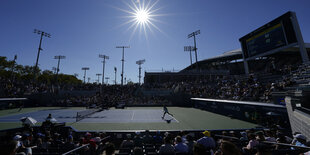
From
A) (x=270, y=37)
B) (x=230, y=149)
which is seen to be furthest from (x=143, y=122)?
(x=270, y=37)

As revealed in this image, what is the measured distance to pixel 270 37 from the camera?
18.5 m

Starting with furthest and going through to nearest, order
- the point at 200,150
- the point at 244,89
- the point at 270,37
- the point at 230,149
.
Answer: the point at 244,89, the point at 270,37, the point at 200,150, the point at 230,149

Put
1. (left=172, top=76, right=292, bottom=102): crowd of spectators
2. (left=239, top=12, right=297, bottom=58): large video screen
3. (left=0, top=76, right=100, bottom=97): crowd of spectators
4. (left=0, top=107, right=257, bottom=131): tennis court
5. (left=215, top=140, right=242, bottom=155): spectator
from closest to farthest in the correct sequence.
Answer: (left=215, top=140, right=242, bottom=155): spectator, (left=0, top=107, right=257, bottom=131): tennis court, (left=172, top=76, right=292, bottom=102): crowd of spectators, (left=239, top=12, right=297, bottom=58): large video screen, (left=0, top=76, right=100, bottom=97): crowd of spectators

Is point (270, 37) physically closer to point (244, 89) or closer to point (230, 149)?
point (244, 89)

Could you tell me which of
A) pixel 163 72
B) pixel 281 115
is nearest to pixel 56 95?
pixel 163 72

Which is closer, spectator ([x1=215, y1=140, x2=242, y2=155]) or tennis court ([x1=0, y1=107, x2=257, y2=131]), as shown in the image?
spectator ([x1=215, y1=140, x2=242, y2=155])

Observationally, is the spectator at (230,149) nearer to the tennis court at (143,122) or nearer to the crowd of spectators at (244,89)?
the tennis court at (143,122)

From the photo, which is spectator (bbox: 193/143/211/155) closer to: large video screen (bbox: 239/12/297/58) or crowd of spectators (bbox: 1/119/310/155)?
crowd of spectators (bbox: 1/119/310/155)

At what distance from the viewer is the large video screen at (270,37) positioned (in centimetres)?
1623

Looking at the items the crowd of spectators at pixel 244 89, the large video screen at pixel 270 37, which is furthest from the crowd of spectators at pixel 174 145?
the large video screen at pixel 270 37

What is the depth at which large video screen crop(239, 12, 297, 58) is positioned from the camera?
1623cm

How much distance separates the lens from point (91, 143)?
22.2 ft

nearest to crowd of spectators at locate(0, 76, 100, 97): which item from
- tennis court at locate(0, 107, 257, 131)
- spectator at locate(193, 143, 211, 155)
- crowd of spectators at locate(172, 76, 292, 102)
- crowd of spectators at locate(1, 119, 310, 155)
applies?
tennis court at locate(0, 107, 257, 131)

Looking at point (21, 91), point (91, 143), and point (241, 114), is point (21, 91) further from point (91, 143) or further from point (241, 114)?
point (241, 114)
